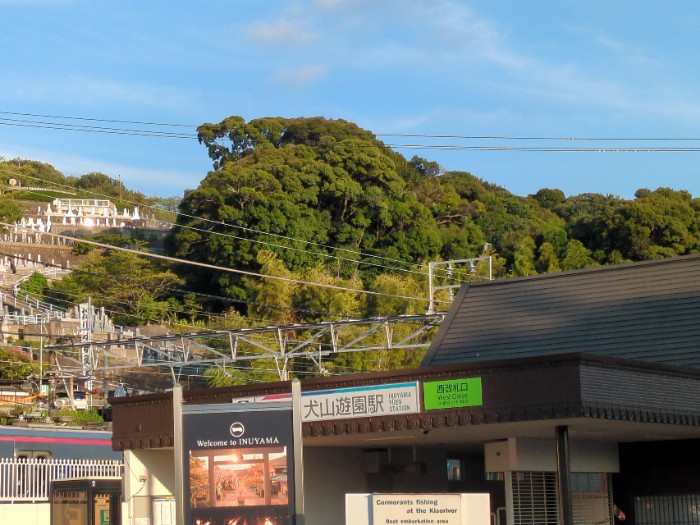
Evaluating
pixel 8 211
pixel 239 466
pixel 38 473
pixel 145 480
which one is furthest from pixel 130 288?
pixel 239 466

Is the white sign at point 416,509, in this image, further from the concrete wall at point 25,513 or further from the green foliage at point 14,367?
the green foliage at point 14,367

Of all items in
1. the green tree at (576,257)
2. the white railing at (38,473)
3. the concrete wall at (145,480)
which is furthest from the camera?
the green tree at (576,257)

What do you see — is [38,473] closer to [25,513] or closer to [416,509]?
[25,513]

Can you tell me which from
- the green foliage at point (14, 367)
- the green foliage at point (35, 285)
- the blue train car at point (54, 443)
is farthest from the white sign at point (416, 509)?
the green foliage at point (35, 285)

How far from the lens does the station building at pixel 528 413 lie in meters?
16.1

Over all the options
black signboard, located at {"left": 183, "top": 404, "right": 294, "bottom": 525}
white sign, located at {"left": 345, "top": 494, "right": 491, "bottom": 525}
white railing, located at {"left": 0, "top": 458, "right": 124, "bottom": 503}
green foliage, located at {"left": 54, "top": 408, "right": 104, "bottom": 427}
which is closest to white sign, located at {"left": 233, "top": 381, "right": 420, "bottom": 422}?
white sign, located at {"left": 345, "top": 494, "right": 491, "bottom": 525}

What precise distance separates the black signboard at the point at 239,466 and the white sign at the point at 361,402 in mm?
4579

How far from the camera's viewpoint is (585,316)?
21359 mm

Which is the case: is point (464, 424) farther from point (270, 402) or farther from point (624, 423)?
point (270, 402)

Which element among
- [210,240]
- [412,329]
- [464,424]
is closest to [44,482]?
[464,424]

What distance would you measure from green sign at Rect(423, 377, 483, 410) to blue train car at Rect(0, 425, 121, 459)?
11986 millimetres

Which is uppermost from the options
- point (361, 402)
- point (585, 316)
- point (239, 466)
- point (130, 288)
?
point (130, 288)

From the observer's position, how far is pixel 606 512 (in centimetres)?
1994

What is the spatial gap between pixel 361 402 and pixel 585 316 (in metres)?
6.00
